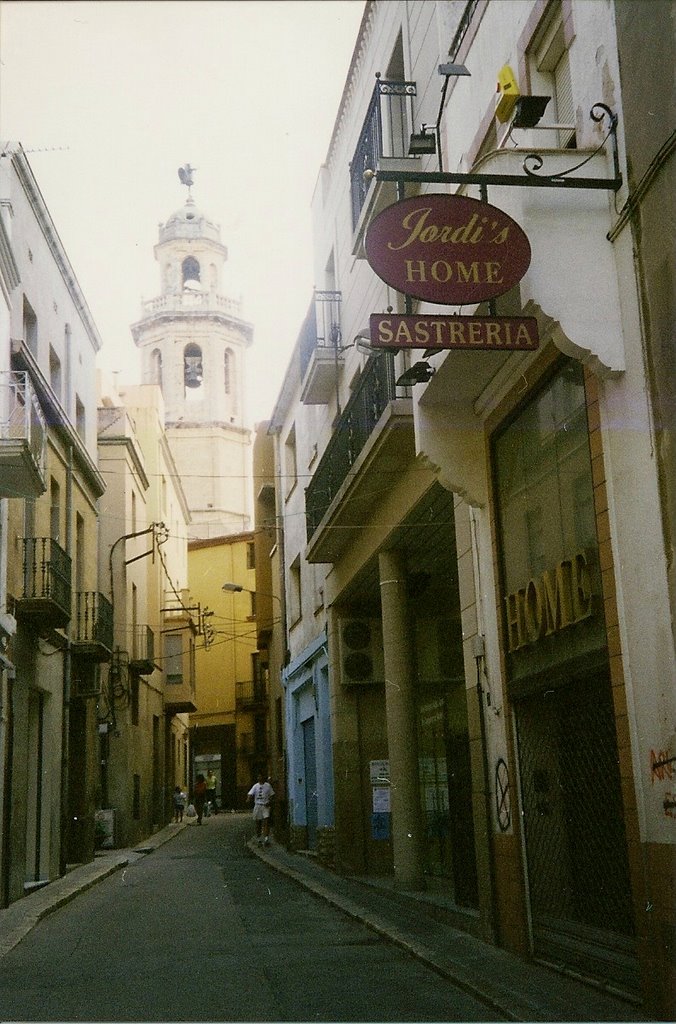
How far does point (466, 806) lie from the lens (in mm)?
12648

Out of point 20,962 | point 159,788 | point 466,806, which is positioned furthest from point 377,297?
point 159,788

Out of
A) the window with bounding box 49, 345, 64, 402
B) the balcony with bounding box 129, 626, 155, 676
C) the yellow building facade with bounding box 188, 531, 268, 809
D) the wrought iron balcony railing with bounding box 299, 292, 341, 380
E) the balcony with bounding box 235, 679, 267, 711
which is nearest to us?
the wrought iron balcony railing with bounding box 299, 292, 341, 380

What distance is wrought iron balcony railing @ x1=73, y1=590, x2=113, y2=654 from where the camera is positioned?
23109 mm

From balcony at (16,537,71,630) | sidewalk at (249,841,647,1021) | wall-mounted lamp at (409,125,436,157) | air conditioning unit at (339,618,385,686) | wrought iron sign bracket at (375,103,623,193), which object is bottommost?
sidewalk at (249,841,647,1021)

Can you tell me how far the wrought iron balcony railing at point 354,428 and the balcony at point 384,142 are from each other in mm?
1585

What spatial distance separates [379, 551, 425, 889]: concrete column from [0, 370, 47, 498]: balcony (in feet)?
15.5

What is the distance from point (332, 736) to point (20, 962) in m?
10.2

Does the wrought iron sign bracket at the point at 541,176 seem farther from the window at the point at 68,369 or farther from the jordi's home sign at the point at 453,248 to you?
the window at the point at 68,369

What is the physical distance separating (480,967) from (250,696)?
151ft

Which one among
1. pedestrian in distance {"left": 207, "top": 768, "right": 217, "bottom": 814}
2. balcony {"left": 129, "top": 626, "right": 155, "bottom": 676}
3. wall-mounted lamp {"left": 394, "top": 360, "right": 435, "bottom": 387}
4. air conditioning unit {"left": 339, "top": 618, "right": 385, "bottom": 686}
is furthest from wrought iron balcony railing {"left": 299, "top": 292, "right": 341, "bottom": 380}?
pedestrian in distance {"left": 207, "top": 768, "right": 217, "bottom": 814}

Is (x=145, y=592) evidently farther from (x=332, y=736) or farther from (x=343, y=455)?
(x=343, y=455)

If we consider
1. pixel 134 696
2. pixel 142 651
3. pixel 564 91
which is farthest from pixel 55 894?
pixel 142 651

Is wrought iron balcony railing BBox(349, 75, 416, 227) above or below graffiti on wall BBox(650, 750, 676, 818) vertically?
above

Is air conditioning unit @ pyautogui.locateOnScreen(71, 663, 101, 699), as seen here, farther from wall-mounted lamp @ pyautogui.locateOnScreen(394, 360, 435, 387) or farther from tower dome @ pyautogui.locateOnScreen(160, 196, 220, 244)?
tower dome @ pyautogui.locateOnScreen(160, 196, 220, 244)
